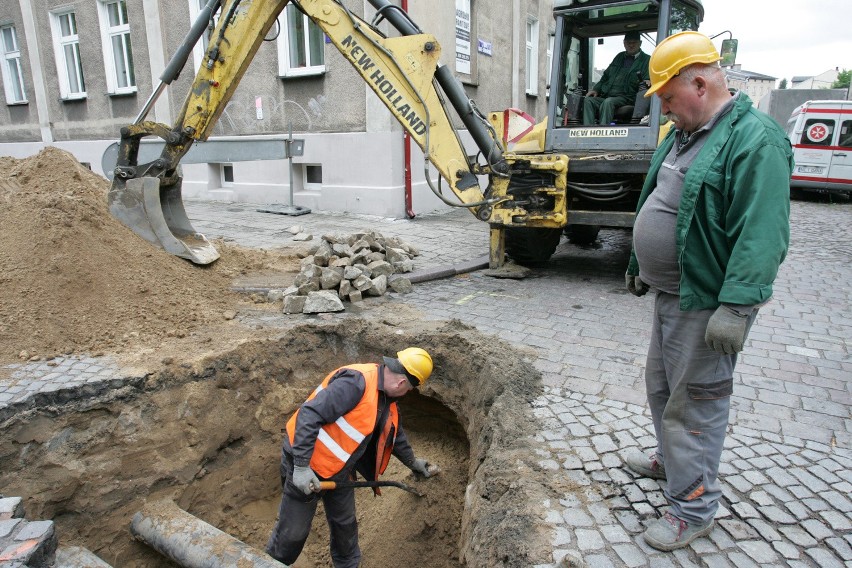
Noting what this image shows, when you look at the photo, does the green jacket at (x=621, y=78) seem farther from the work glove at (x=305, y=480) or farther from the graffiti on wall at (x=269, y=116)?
the work glove at (x=305, y=480)

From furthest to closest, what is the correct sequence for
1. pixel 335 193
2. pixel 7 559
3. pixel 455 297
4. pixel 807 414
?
pixel 335 193 → pixel 455 297 → pixel 807 414 → pixel 7 559

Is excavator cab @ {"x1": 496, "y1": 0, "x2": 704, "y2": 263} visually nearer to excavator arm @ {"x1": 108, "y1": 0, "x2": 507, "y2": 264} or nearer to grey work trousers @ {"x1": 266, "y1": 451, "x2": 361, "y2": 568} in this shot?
excavator arm @ {"x1": 108, "y1": 0, "x2": 507, "y2": 264}

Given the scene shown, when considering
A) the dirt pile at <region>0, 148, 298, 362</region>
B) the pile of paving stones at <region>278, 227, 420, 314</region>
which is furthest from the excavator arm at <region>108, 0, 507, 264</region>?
the pile of paving stones at <region>278, 227, 420, 314</region>

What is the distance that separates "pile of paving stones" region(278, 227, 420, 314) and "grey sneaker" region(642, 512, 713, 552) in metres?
3.38

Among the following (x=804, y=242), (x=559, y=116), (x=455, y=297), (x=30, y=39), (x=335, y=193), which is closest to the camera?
(x=455, y=297)

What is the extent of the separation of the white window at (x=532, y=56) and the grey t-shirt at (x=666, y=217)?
13292 mm

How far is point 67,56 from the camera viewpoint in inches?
520

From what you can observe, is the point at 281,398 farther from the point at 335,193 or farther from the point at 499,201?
the point at 335,193

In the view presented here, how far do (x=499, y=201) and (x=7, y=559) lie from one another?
15.9 ft

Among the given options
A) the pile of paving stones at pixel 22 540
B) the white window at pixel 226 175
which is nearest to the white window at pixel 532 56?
the white window at pixel 226 175

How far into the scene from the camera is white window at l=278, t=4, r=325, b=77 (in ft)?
32.8

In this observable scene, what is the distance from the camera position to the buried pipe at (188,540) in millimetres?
3203

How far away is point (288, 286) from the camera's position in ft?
19.1

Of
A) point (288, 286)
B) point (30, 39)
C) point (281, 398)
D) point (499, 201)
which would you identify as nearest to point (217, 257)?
point (288, 286)
